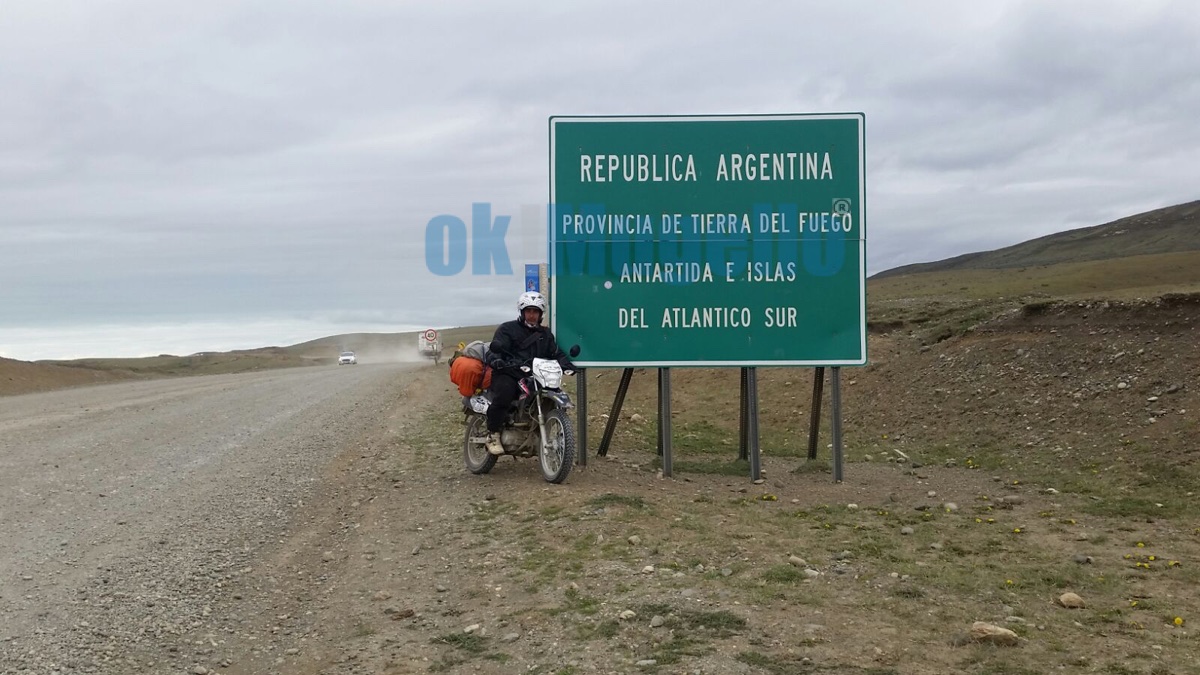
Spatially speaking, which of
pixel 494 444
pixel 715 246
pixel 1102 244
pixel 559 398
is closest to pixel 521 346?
pixel 559 398

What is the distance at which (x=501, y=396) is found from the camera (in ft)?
34.7

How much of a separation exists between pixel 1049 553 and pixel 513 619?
13.0 ft

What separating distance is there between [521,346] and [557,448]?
1.19 m

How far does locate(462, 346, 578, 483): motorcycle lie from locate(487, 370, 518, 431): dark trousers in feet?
0.28

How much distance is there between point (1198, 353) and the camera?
12.9m

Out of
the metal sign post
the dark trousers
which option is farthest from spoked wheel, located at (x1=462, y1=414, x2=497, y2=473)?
the metal sign post

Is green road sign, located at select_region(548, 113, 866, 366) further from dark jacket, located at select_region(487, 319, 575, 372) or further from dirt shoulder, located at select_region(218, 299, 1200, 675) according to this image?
dirt shoulder, located at select_region(218, 299, 1200, 675)

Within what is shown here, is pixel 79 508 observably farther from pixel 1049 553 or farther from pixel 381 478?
pixel 1049 553

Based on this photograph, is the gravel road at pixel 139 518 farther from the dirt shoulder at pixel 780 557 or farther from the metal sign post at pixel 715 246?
the metal sign post at pixel 715 246

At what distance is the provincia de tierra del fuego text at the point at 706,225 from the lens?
450 inches

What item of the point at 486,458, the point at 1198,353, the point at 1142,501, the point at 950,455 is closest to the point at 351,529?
the point at 486,458

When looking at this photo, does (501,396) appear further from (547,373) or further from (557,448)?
(557,448)

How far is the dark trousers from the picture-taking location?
10.6 metres

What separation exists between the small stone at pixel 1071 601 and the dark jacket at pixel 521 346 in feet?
18.6
